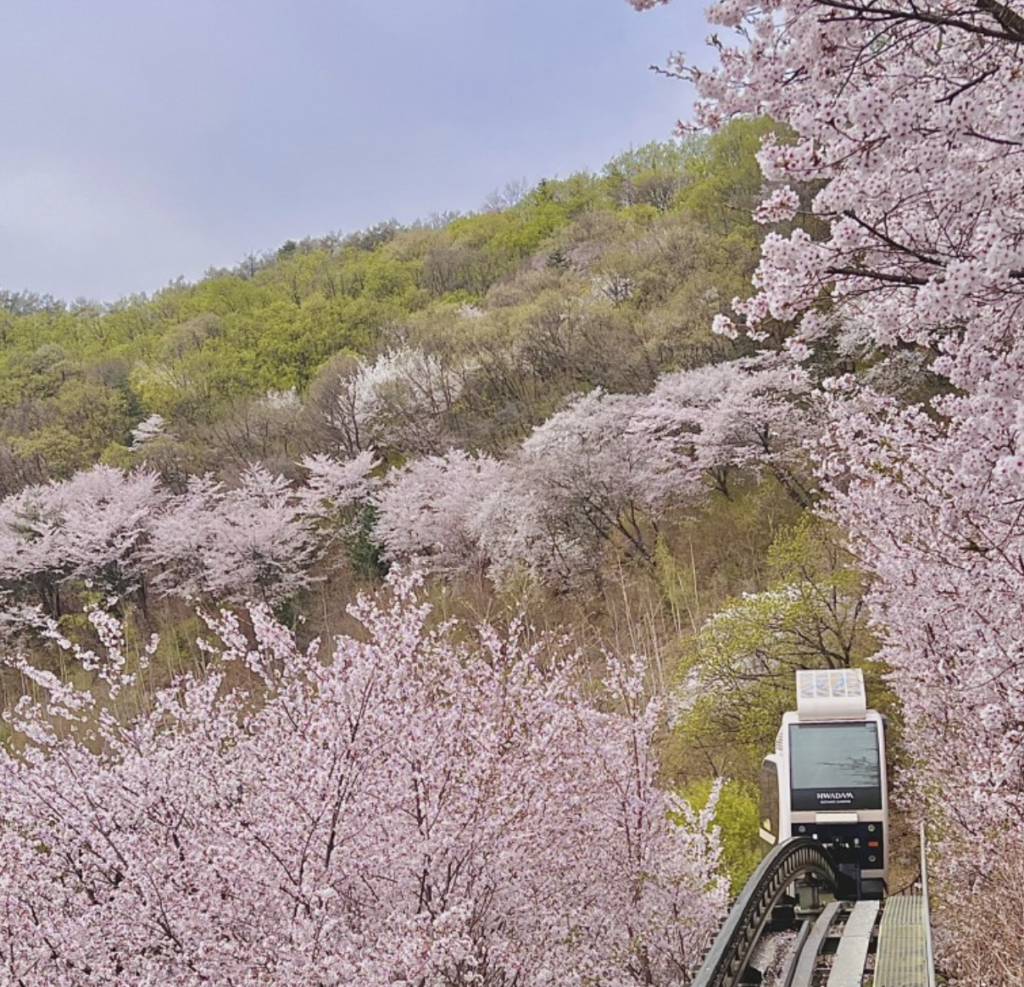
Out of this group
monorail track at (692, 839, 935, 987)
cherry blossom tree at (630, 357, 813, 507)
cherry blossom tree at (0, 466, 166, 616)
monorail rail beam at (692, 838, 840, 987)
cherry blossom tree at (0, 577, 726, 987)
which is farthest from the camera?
cherry blossom tree at (0, 466, 166, 616)

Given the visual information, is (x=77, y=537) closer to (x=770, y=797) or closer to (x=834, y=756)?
(x=770, y=797)

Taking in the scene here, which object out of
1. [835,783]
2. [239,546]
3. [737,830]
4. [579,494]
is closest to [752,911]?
[835,783]

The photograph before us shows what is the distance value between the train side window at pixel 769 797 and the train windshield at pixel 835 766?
34 cm

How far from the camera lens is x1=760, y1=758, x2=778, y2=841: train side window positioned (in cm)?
1179

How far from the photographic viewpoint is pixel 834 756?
459 inches

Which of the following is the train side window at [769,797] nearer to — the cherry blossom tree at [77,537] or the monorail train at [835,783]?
the monorail train at [835,783]

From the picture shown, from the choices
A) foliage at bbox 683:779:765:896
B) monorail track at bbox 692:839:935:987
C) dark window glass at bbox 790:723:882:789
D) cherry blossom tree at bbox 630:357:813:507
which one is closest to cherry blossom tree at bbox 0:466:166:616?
cherry blossom tree at bbox 630:357:813:507

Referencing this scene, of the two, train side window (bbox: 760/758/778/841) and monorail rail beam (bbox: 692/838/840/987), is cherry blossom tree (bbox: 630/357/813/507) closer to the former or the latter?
train side window (bbox: 760/758/778/841)

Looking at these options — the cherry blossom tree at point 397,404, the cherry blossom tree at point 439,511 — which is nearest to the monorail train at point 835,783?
the cherry blossom tree at point 439,511

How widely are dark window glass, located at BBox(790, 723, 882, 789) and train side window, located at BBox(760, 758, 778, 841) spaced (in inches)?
13.4

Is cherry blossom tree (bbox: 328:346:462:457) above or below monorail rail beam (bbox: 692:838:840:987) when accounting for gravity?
above

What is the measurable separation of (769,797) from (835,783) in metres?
0.88

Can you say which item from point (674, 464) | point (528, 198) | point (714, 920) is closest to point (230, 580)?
point (674, 464)

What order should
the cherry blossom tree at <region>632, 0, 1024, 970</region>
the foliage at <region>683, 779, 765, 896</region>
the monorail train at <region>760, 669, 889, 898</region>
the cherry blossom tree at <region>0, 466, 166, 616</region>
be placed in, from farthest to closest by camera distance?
the cherry blossom tree at <region>0, 466, 166, 616</region>, the foliage at <region>683, 779, 765, 896</region>, the monorail train at <region>760, 669, 889, 898</region>, the cherry blossom tree at <region>632, 0, 1024, 970</region>
